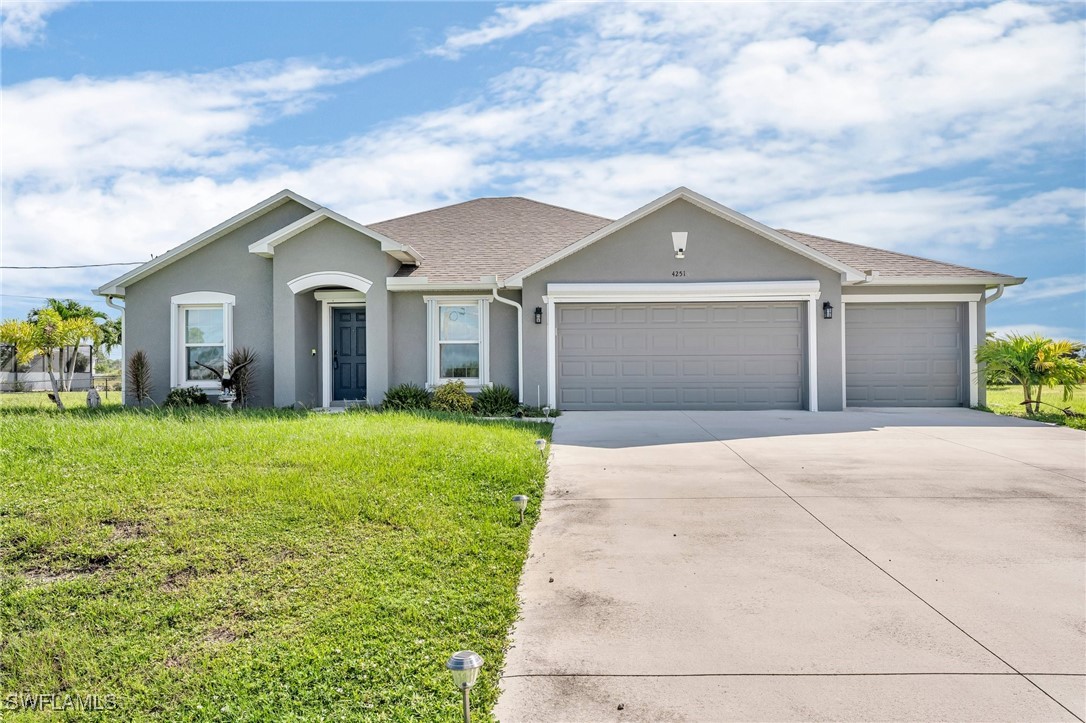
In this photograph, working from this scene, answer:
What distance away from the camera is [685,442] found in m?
9.63

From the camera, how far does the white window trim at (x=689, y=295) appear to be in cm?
1345

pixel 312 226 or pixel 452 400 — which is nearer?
pixel 452 400

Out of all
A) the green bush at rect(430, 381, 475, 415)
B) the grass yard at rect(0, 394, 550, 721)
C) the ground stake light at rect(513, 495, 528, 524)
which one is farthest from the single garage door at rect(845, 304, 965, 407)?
the ground stake light at rect(513, 495, 528, 524)

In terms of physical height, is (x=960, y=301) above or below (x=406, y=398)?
above

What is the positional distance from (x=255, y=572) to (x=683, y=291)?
35.1 feet

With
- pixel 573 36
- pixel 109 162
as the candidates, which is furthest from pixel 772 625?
pixel 109 162

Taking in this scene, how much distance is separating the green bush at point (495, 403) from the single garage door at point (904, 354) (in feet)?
25.3

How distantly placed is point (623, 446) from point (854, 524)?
3968 millimetres

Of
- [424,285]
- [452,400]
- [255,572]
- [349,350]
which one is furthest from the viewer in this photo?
[349,350]

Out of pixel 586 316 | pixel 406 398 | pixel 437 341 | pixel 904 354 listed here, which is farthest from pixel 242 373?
pixel 904 354

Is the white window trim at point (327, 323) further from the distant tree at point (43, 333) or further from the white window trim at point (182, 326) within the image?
the distant tree at point (43, 333)

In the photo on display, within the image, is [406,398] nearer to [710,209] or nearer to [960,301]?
[710,209]

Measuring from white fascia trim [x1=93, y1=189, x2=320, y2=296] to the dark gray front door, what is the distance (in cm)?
250

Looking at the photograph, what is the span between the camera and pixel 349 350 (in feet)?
48.0
